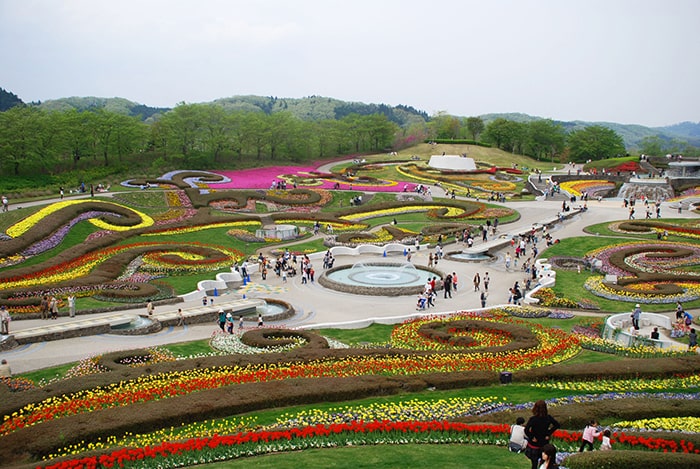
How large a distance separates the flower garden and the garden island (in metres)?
0.08

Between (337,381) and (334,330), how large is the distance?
933cm

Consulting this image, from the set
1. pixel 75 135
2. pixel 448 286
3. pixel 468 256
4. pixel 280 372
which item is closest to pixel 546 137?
pixel 468 256

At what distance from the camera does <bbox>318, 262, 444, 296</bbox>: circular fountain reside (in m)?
35.6

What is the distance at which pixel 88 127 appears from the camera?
74562 millimetres

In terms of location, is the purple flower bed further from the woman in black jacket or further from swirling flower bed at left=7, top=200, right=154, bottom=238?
the woman in black jacket

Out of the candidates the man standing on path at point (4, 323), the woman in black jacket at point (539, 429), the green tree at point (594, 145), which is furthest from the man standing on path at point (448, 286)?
the green tree at point (594, 145)

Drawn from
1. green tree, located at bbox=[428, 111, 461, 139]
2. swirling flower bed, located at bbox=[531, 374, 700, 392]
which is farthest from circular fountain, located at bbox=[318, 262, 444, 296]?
green tree, located at bbox=[428, 111, 461, 139]

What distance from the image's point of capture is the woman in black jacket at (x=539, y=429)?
34.2 feet

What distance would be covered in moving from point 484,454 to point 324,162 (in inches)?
3627

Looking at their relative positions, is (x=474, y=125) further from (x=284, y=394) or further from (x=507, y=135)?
(x=284, y=394)

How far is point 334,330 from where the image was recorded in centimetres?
2805

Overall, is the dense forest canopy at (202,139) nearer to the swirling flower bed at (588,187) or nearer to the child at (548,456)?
the swirling flower bed at (588,187)

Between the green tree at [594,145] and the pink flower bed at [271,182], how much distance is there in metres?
54.1

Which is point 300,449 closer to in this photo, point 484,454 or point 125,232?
point 484,454
